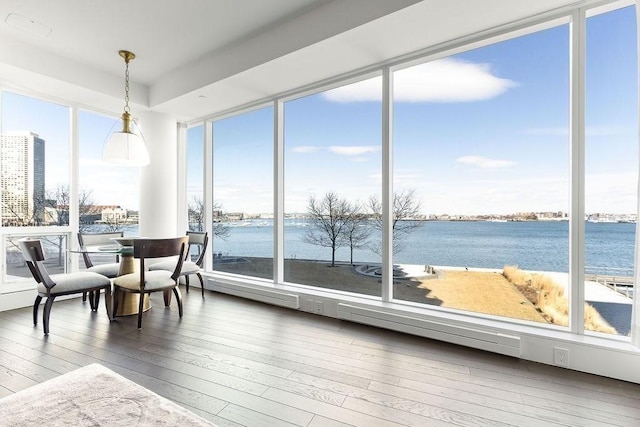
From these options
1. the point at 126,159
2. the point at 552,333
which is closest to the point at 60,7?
the point at 126,159

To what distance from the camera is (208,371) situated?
2242mm

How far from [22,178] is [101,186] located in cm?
90

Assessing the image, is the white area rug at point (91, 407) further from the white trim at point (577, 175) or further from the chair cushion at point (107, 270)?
the white trim at point (577, 175)

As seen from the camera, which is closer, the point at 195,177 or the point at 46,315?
the point at 46,315

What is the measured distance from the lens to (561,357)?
229 centimetres

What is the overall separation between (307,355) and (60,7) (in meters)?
3.79

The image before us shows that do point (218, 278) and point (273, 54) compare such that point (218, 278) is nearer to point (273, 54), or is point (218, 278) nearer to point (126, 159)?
point (126, 159)

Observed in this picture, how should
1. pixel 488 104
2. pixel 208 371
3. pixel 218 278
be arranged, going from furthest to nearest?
pixel 218 278, pixel 488 104, pixel 208 371

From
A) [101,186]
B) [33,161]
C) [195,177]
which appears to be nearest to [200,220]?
[195,177]

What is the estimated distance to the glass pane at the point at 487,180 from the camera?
256 cm

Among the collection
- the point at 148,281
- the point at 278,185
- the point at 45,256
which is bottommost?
the point at 148,281

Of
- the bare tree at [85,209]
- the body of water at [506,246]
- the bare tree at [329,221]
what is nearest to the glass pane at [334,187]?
the bare tree at [329,221]

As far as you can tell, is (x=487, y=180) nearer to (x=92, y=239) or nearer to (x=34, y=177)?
(x=92, y=239)

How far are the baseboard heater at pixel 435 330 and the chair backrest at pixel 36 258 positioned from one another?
2.84m
